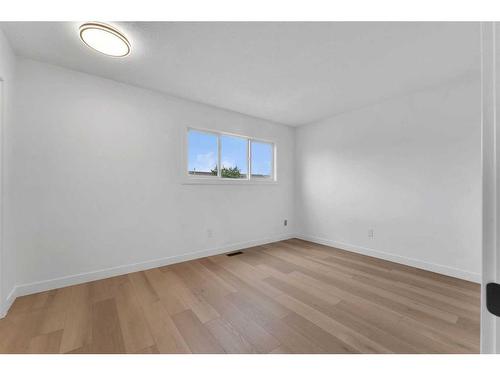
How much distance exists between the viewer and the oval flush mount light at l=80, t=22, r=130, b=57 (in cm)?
163

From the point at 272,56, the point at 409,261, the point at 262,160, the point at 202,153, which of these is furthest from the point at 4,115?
the point at 409,261

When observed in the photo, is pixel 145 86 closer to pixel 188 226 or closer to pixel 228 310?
pixel 188 226

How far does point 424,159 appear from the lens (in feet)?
9.02

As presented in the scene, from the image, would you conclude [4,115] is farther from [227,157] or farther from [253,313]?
[253,313]

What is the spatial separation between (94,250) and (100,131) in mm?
1438

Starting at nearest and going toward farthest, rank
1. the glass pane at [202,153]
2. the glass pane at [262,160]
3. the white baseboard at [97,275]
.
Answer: the white baseboard at [97,275] < the glass pane at [202,153] < the glass pane at [262,160]

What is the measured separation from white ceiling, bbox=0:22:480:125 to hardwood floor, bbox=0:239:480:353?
2424mm

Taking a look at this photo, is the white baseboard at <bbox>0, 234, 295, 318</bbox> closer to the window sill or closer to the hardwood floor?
the hardwood floor

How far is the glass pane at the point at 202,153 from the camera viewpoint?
10.6 ft

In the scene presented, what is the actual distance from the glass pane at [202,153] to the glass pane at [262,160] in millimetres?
880

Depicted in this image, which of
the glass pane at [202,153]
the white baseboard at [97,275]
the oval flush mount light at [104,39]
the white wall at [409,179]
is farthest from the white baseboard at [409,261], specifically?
the oval flush mount light at [104,39]

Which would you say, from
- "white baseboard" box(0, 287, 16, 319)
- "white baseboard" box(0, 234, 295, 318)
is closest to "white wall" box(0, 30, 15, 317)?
"white baseboard" box(0, 287, 16, 319)

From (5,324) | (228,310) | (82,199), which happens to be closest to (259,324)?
(228,310)

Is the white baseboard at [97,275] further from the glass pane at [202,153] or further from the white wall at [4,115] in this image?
the glass pane at [202,153]
